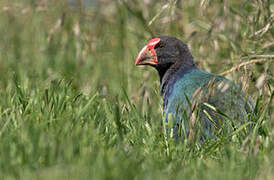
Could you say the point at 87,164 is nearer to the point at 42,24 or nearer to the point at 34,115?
the point at 34,115

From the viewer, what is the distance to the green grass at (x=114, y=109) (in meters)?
2.22

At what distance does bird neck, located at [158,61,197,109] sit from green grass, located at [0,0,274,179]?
0.15 m

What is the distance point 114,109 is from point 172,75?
2.97 feet

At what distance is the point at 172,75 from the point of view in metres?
3.85

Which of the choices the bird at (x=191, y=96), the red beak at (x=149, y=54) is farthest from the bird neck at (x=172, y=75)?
the red beak at (x=149, y=54)

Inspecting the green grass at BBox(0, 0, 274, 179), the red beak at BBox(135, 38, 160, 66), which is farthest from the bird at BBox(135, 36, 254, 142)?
the green grass at BBox(0, 0, 274, 179)

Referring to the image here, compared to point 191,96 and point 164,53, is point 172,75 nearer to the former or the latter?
point 164,53

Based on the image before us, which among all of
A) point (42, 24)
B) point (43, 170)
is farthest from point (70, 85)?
point (42, 24)

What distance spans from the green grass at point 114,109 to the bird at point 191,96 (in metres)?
0.10

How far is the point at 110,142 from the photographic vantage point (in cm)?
269

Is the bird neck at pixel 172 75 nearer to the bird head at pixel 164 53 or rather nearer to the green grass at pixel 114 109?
the bird head at pixel 164 53

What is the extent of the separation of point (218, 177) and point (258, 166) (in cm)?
35

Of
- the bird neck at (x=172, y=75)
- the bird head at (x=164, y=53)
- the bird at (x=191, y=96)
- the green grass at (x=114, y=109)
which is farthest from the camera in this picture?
the bird head at (x=164, y=53)

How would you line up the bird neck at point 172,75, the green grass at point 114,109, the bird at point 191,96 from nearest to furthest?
the green grass at point 114,109 < the bird at point 191,96 < the bird neck at point 172,75
